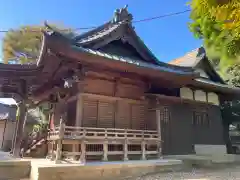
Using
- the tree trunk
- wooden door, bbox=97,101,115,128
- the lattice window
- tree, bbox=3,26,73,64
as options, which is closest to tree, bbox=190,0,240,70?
wooden door, bbox=97,101,115,128

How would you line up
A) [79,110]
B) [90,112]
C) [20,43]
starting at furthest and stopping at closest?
[20,43], [90,112], [79,110]

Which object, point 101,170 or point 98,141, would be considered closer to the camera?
point 101,170

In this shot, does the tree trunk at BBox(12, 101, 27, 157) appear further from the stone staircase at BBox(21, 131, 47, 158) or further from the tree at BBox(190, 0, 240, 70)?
the tree at BBox(190, 0, 240, 70)

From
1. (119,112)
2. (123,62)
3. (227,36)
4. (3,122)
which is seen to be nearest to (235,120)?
A: (119,112)

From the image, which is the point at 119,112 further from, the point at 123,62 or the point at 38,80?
the point at 38,80

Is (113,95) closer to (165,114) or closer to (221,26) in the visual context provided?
(165,114)

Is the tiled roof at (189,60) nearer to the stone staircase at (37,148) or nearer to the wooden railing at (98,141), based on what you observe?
the wooden railing at (98,141)

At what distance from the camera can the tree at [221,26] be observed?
2.46 m

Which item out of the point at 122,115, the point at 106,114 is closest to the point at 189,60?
the point at 122,115

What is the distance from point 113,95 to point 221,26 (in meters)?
7.34

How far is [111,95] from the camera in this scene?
396 inches

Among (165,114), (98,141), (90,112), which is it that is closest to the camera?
(98,141)

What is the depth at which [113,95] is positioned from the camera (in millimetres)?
10109

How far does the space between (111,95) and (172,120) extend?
4612mm
